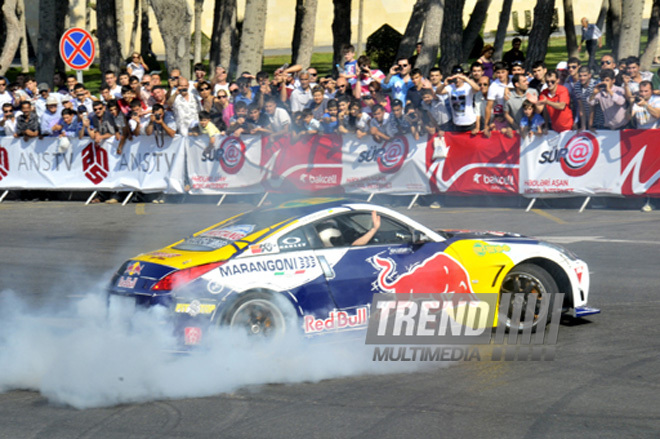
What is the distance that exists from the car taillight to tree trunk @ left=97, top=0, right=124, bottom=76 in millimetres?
22008

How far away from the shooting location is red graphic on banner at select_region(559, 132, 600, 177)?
610 inches

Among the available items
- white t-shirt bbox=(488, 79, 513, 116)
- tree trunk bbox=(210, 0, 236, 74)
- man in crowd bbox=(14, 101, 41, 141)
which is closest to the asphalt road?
white t-shirt bbox=(488, 79, 513, 116)

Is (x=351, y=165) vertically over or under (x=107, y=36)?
under

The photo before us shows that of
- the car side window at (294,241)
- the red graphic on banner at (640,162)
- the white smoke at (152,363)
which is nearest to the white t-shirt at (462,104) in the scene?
the red graphic on banner at (640,162)

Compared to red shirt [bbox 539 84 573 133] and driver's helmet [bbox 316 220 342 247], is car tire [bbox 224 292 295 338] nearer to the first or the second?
driver's helmet [bbox 316 220 342 247]

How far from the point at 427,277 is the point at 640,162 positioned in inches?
336

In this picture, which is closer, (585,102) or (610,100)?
(610,100)

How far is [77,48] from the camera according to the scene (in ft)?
65.7

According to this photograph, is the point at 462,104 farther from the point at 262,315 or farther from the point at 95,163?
the point at 262,315

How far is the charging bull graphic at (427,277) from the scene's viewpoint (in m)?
7.79

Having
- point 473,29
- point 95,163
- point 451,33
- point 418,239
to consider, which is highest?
point 473,29

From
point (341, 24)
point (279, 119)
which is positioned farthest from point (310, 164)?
point (341, 24)

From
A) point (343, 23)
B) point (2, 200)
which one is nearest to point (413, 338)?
point (2, 200)

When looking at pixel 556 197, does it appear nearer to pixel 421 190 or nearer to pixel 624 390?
pixel 421 190
